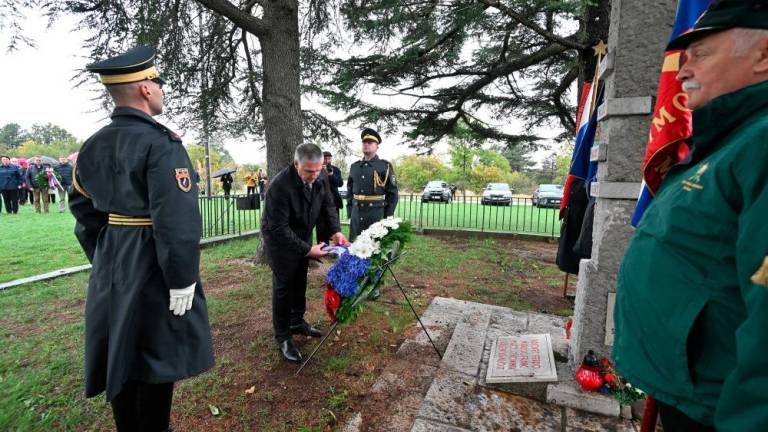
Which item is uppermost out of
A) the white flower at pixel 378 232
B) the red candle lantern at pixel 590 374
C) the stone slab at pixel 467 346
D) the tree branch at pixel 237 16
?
the tree branch at pixel 237 16

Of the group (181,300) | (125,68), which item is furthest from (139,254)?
(125,68)

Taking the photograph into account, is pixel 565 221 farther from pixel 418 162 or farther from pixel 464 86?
pixel 418 162

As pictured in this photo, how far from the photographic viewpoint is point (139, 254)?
1798 millimetres

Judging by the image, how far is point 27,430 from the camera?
7.94ft

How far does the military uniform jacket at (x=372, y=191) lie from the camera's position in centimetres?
569

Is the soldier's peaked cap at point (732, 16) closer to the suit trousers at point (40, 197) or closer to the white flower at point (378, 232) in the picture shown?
the white flower at point (378, 232)

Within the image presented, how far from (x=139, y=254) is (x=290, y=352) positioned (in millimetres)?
1914

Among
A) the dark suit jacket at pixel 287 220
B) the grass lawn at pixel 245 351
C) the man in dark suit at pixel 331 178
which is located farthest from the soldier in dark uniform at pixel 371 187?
the dark suit jacket at pixel 287 220

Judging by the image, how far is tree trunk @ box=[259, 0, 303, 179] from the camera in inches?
233

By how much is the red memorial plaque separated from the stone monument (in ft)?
0.85

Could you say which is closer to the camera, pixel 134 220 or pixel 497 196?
pixel 134 220

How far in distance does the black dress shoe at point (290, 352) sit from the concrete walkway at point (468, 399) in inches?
32.6

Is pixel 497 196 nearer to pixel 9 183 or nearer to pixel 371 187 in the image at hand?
pixel 371 187

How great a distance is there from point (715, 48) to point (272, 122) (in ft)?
19.1
